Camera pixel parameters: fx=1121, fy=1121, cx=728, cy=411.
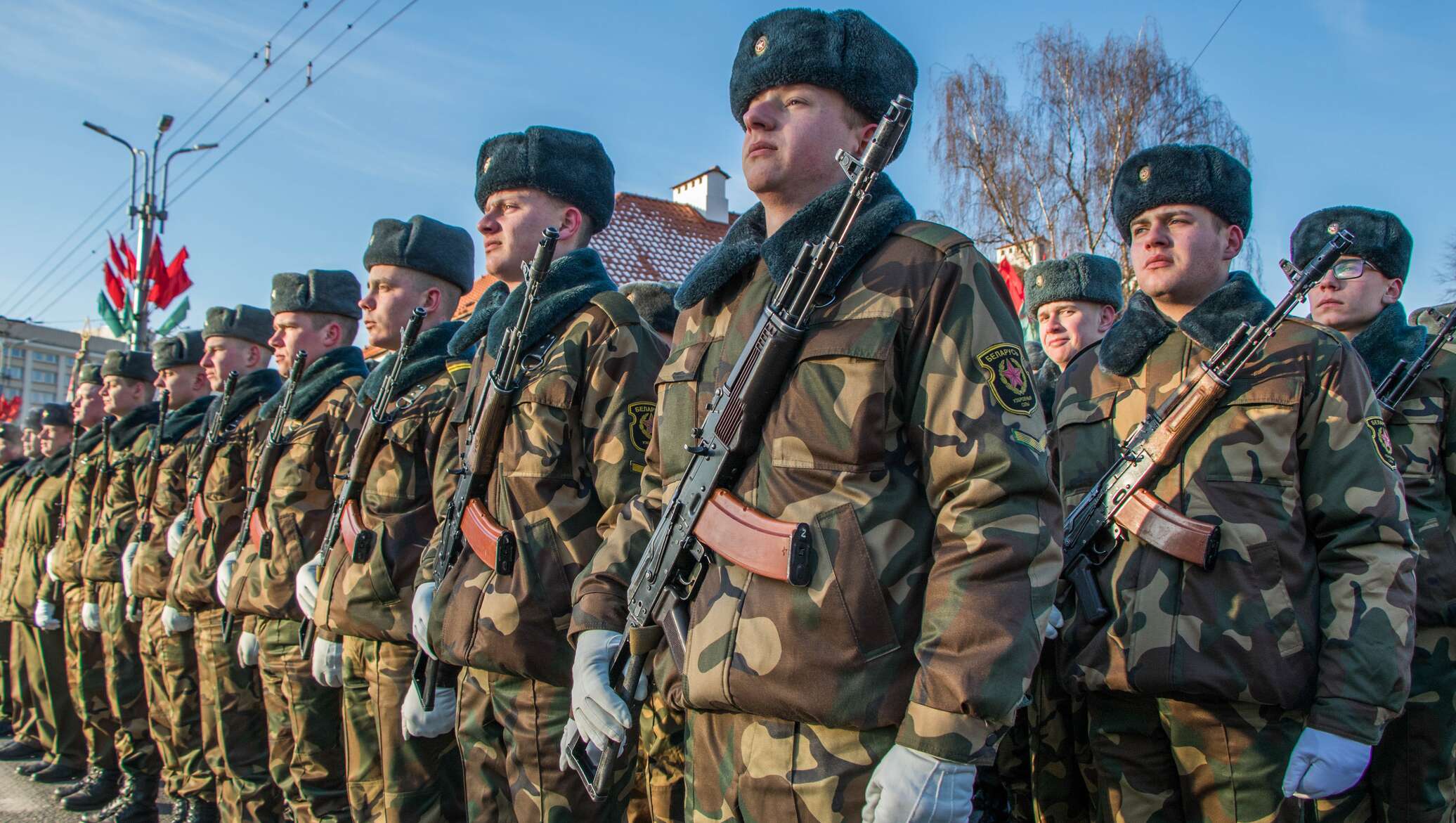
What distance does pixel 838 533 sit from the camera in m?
2.04

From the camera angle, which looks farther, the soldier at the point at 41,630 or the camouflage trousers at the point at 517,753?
the soldier at the point at 41,630

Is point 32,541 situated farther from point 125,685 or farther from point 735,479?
point 735,479

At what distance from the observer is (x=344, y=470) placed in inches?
185

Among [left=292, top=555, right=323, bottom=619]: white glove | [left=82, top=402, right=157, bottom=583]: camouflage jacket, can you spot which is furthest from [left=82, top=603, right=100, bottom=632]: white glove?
[left=292, top=555, right=323, bottom=619]: white glove

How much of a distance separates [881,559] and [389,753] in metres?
2.61

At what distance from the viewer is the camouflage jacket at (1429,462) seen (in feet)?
13.1

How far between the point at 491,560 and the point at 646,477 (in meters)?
0.76

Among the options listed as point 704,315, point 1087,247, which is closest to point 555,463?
point 704,315

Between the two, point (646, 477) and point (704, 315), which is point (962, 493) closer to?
point (704, 315)

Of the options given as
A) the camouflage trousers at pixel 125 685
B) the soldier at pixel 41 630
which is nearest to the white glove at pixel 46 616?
the soldier at pixel 41 630

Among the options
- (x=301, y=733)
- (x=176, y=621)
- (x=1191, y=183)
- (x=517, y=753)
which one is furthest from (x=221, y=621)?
(x=1191, y=183)

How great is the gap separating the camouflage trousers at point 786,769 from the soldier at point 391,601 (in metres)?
1.72

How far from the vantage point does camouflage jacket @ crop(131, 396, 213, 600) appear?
6508mm

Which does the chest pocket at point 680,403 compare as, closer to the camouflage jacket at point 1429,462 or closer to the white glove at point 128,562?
the camouflage jacket at point 1429,462
